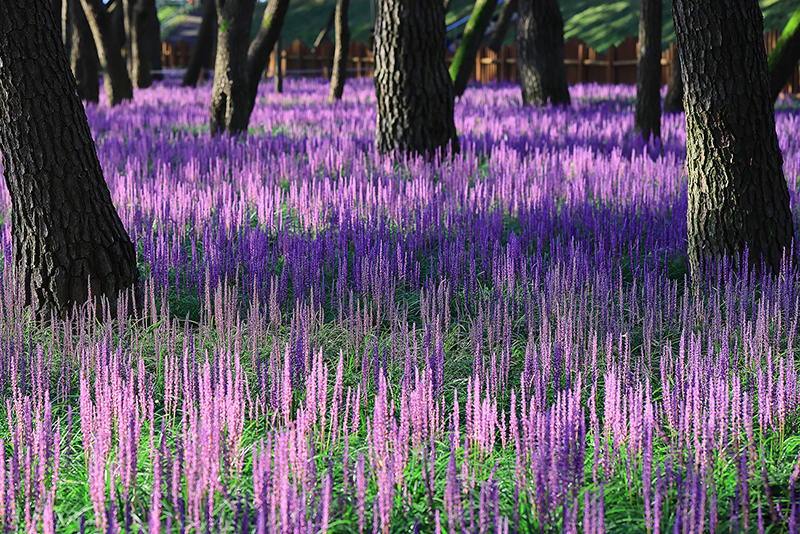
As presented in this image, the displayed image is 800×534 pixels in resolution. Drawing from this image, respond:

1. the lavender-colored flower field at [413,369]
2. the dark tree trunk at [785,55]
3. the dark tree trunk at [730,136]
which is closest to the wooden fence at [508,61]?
the dark tree trunk at [785,55]

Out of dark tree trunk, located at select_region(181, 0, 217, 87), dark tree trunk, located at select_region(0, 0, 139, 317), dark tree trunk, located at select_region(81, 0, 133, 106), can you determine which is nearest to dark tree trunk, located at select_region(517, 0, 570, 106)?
dark tree trunk, located at select_region(81, 0, 133, 106)

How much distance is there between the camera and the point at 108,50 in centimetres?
1748

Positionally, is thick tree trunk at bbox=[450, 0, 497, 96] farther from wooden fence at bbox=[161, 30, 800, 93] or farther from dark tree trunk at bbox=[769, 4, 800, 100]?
wooden fence at bbox=[161, 30, 800, 93]

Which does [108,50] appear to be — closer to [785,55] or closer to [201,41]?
[201,41]

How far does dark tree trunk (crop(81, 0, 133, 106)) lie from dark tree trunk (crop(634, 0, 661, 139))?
10.8 m

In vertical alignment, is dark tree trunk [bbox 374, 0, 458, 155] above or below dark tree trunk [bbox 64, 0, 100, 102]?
below

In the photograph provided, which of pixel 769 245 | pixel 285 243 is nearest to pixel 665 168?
pixel 769 245

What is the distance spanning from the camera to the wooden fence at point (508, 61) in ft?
104

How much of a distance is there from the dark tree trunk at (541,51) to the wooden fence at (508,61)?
8694 mm

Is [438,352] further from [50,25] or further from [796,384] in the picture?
[50,25]

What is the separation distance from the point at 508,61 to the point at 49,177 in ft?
114

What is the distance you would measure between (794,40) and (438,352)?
23.5 ft

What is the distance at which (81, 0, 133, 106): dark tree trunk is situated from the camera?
17.4 meters

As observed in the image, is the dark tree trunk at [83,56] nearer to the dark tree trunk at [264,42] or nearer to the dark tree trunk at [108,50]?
the dark tree trunk at [108,50]
